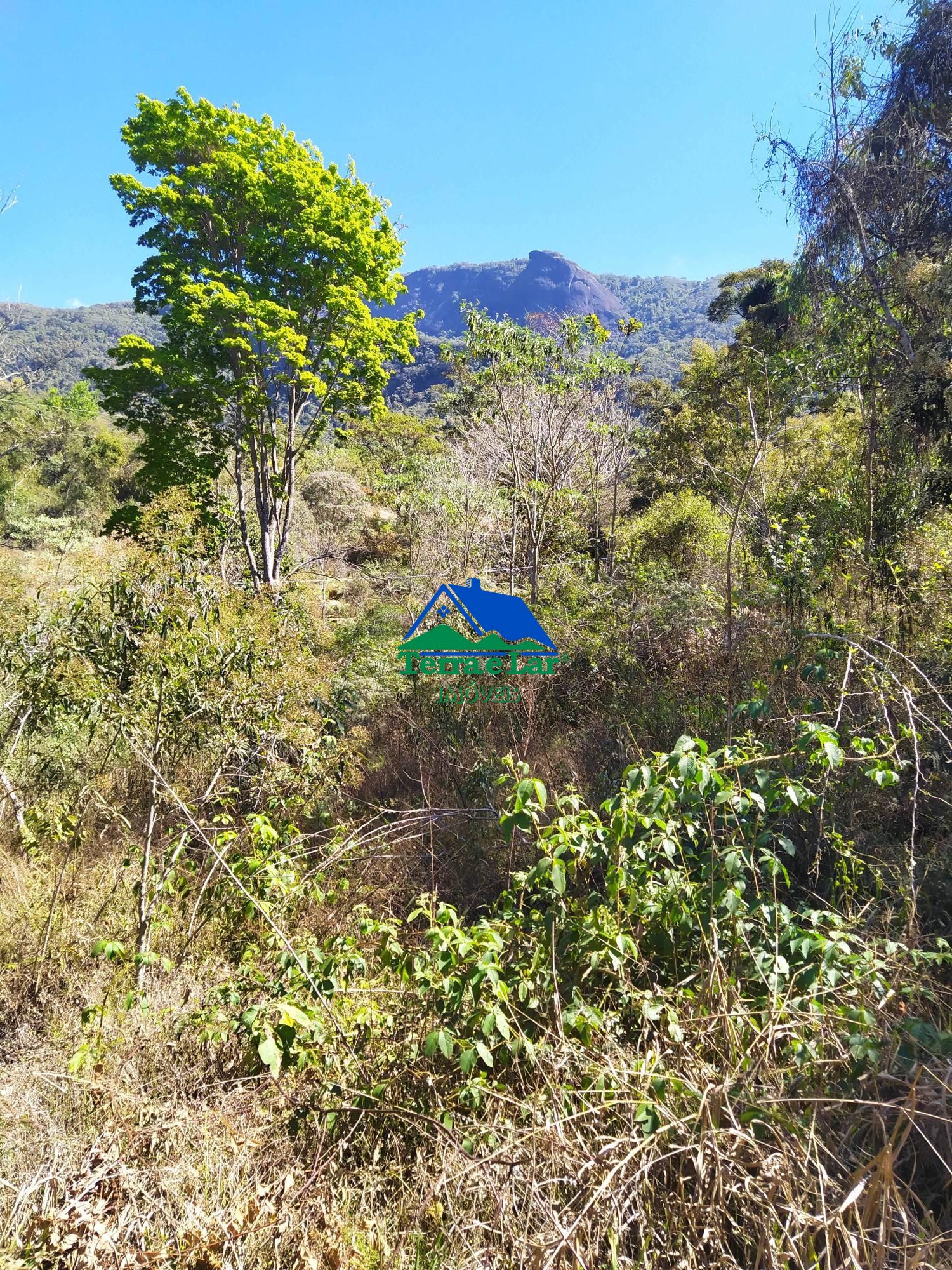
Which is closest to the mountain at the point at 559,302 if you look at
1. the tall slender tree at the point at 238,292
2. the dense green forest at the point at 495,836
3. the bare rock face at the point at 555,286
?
the bare rock face at the point at 555,286

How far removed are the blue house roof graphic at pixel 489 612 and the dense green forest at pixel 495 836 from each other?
30 cm

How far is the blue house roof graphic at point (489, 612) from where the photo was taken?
707cm

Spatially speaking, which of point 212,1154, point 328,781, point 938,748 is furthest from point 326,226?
point 212,1154

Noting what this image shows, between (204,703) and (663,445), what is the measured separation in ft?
51.0

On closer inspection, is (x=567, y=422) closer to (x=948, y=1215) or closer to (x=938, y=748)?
(x=938, y=748)

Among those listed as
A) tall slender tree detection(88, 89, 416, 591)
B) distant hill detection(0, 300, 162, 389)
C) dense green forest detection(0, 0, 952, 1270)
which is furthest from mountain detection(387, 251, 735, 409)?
distant hill detection(0, 300, 162, 389)

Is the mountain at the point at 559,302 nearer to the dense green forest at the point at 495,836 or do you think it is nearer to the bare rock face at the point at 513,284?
the bare rock face at the point at 513,284

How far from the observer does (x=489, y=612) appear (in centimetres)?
748

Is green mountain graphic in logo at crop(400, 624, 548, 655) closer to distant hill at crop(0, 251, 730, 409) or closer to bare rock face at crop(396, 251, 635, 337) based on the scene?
distant hill at crop(0, 251, 730, 409)

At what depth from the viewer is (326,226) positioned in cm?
911

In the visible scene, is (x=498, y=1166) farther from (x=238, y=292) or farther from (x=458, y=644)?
(x=238, y=292)

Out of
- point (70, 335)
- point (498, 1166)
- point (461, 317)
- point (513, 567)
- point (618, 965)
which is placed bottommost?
point (498, 1166)

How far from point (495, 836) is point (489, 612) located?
133 inches

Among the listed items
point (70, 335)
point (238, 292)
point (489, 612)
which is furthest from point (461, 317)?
point (70, 335)
